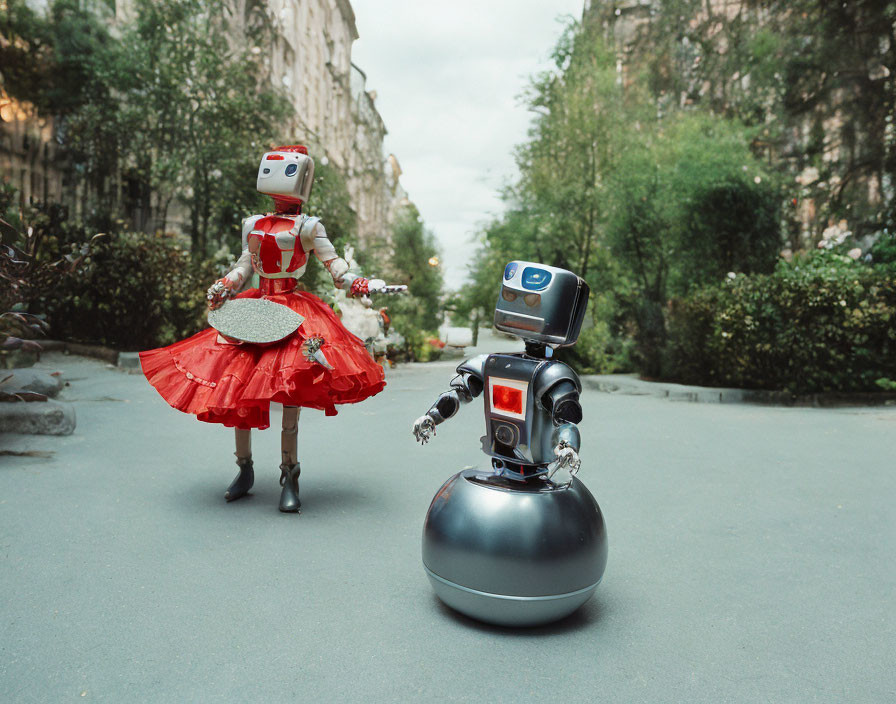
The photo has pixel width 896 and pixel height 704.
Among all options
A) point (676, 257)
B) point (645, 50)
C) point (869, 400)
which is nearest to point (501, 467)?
point (869, 400)

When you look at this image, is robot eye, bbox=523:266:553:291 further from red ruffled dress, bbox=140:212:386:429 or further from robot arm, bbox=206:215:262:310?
robot arm, bbox=206:215:262:310

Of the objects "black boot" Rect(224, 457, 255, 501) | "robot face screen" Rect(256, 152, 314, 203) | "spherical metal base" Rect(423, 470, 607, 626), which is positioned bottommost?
"black boot" Rect(224, 457, 255, 501)

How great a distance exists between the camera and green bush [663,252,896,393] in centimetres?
866

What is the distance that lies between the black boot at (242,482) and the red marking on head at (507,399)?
207cm

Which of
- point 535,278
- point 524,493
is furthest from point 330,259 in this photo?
point 524,493

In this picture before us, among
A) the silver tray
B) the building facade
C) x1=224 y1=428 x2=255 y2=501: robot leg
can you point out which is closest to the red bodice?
the silver tray

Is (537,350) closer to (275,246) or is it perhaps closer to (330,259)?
(330,259)

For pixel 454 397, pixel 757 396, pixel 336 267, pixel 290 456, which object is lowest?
pixel 757 396

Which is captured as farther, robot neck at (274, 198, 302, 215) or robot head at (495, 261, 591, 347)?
robot neck at (274, 198, 302, 215)

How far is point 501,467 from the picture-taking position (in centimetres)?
285

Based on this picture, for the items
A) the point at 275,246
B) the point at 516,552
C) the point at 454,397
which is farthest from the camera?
the point at 275,246

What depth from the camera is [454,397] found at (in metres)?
2.89

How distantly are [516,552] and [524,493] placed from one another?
0.22m

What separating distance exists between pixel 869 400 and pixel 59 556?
9125 millimetres
